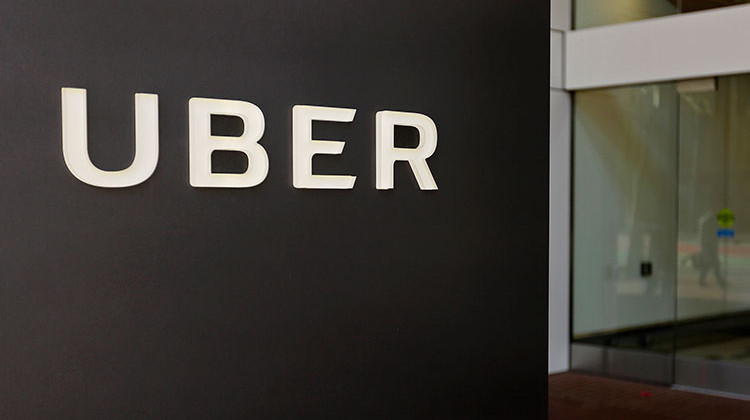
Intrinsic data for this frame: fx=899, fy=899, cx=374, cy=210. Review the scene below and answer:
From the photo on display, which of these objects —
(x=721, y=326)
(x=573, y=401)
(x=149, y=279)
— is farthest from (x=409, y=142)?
(x=721, y=326)

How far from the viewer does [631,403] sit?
763cm

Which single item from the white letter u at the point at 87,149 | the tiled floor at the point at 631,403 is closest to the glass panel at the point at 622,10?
the tiled floor at the point at 631,403

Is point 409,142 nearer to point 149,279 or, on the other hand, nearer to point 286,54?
point 286,54

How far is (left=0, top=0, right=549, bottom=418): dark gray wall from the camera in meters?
3.50

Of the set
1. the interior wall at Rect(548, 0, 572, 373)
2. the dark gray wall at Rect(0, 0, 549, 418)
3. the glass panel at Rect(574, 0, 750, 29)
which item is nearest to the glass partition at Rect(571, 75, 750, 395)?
the interior wall at Rect(548, 0, 572, 373)

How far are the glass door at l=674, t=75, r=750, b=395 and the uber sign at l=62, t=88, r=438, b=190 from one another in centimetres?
442

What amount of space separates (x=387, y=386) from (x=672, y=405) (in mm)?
3919

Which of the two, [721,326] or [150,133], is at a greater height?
[150,133]

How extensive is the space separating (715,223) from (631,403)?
76.6 inches

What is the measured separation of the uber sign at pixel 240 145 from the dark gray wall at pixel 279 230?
0.15 feet

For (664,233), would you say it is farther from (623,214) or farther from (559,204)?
(559,204)

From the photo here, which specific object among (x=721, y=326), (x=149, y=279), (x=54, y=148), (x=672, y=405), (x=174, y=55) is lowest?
(x=672, y=405)

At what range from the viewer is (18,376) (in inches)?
135

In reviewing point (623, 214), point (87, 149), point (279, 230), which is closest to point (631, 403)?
point (623, 214)
